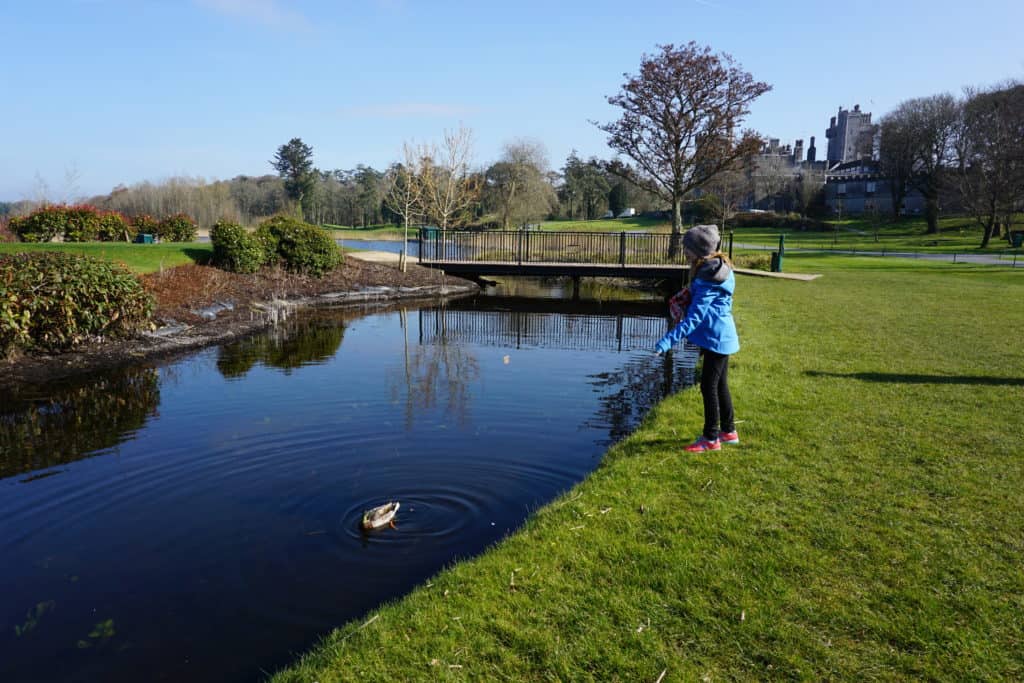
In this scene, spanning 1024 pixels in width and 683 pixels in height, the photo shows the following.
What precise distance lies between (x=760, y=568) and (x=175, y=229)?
83.6 ft

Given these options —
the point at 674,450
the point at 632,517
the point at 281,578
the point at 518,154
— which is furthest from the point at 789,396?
the point at 518,154

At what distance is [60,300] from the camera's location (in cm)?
988

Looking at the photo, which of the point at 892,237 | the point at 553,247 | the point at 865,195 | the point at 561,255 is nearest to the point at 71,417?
the point at 553,247

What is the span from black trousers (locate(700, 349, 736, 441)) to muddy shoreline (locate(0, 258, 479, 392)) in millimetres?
8827

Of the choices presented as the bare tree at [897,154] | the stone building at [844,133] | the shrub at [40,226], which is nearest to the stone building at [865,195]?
the bare tree at [897,154]

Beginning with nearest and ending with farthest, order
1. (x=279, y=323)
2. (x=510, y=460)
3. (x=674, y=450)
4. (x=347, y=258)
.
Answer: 1. (x=674, y=450)
2. (x=510, y=460)
3. (x=279, y=323)
4. (x=347, y=258)

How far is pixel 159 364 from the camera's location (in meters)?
10.4

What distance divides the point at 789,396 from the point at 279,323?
1161cm

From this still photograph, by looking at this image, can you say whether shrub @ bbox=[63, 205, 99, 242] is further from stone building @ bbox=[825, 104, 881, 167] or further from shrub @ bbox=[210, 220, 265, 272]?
stone building @ bbox=[825, 104, 881, 167]

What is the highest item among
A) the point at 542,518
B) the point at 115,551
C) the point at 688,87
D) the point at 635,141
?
the point at 688,87

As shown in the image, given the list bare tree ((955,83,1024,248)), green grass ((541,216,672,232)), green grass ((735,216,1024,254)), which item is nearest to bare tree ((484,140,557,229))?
green grass ((541,216,672,232))

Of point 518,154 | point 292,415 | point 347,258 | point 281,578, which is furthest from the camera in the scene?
point 518,154

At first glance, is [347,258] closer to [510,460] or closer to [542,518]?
[510,460]

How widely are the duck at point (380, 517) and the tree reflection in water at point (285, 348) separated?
5.77 metres
